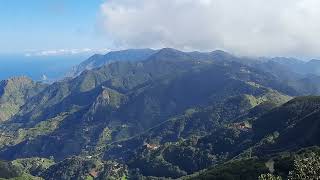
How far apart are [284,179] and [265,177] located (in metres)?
113

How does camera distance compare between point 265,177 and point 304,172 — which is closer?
point 304,172

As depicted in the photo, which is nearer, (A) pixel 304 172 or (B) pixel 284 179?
(A) pixel 304 172

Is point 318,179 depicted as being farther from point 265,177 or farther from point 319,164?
point 265,177

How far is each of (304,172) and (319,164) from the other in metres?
3.08

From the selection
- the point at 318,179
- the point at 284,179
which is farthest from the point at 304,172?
the point at 284,179

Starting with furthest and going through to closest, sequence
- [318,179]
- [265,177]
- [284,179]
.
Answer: [284,179]
[265,177]
[318,179]

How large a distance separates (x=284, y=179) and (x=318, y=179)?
120452mm

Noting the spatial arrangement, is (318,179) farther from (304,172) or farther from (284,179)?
(284,179)

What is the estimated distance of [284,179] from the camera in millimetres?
199625

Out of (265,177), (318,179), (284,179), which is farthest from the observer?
(284,179)

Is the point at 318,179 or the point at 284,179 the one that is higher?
the point at 318,179

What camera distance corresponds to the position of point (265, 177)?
91.5 metres

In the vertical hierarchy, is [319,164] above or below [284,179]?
above

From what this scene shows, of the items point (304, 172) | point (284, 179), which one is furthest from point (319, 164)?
point (284, 179)
